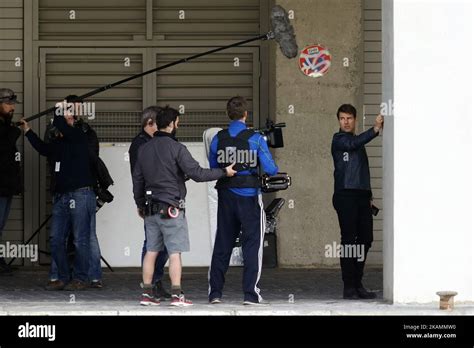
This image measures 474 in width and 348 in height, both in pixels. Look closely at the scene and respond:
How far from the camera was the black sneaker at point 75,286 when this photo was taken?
15.2m

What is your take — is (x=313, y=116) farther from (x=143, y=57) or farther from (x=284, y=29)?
(x=143, y=57)

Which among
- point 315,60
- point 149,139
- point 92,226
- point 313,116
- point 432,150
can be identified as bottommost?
point 92,226

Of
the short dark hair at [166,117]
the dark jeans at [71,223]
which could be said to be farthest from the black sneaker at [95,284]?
the short dark hair at [166,117]

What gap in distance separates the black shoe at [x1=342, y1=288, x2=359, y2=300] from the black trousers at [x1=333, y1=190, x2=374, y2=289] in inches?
1.5

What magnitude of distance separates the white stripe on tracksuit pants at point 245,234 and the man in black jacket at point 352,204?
3.69 feet

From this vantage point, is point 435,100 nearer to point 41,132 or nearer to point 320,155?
point 320,155

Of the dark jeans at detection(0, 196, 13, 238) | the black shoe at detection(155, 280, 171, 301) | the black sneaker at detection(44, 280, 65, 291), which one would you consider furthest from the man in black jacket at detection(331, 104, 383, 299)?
the dark jeans at detection(0, 196, 13, 238)

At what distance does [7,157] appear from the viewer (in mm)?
16172

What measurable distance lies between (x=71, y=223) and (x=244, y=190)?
2.80m

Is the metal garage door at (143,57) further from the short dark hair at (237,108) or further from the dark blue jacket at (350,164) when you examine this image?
the short dark hair at (237,108)

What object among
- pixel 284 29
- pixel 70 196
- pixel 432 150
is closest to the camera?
pixel 432 150

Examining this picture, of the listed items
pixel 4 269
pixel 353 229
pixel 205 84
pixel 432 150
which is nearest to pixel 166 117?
pixel 353 229
